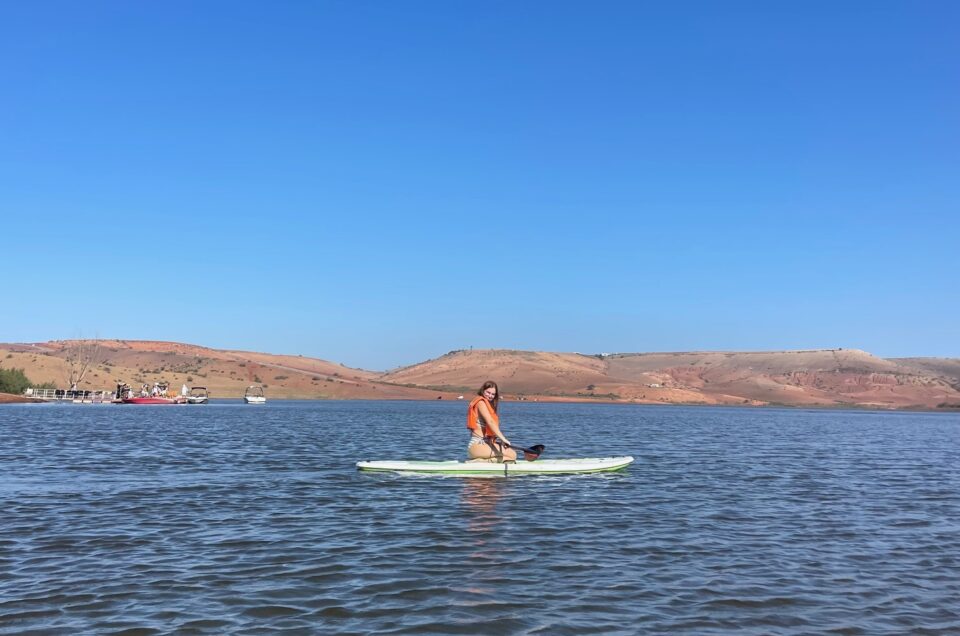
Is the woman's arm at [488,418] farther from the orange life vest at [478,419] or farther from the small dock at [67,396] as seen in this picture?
the small dock at [67,396]

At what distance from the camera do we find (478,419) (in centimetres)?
2253

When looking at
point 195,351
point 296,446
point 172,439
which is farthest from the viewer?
point 195,351

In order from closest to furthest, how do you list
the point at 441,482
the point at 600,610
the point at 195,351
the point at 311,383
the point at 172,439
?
the point at 600,610 < the point at 441,482 < the point at 172,439 < the point at 311,383 < the point at 195,351

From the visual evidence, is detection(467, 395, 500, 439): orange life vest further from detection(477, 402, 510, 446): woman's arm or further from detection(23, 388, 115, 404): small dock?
detection(23, 388, 115, 404): small dock

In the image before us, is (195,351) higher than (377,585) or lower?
higher

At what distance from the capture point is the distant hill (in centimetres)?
13275

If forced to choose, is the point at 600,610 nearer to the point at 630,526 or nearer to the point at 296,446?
the point at 630,526

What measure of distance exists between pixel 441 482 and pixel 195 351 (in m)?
181

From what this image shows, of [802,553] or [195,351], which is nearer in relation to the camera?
[802,553]

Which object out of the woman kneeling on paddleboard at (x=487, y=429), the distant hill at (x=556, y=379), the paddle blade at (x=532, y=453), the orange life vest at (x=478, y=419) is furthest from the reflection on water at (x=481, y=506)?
the distant hill at (x=556, y=379)

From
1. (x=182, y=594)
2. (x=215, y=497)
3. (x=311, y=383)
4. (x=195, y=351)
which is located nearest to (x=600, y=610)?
(x=182, y=594)

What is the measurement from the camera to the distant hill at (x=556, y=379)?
436ft

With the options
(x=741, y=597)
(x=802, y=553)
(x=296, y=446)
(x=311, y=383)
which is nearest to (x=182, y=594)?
(x=741, y=597)

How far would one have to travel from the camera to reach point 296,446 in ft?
113
